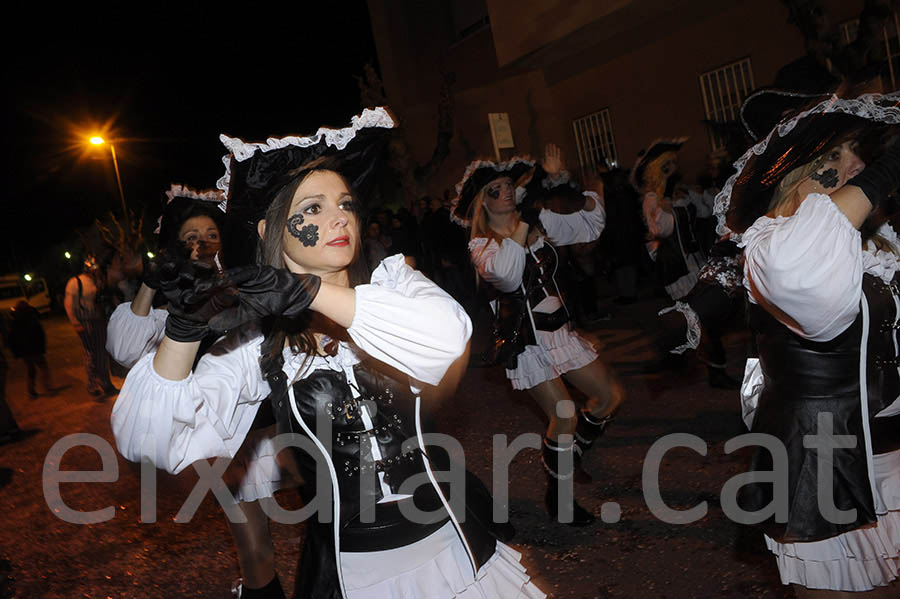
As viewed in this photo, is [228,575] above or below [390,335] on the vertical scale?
below

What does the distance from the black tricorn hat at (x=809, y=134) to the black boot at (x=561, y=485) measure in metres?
2.22

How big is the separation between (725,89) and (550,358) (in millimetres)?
10426

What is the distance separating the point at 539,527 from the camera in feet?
14.3

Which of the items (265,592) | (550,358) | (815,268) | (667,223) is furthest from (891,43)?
(265,592)

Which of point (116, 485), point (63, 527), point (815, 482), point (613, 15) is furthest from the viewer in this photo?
point (613, 15)

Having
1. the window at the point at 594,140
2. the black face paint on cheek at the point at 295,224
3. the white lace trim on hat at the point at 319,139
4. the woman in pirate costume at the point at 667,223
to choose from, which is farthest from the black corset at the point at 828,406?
the window at the point at 594,140

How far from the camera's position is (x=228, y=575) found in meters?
4.51

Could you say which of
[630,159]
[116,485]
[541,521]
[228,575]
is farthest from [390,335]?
[630,159]

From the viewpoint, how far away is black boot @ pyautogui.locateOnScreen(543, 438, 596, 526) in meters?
4.27

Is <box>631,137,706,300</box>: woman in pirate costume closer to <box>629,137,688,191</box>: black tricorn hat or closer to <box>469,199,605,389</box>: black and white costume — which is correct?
<box>629,137,688,191</box>: black tricorn hat

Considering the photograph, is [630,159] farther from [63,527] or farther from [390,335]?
[390,335]

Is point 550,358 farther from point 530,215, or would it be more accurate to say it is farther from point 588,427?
point 530,215

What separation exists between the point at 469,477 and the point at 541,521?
7.76ft

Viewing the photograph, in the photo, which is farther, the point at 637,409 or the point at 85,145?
the point at 85,145
